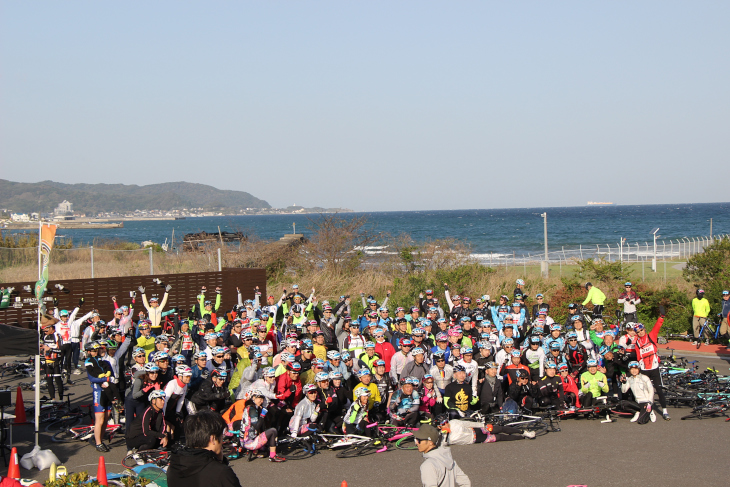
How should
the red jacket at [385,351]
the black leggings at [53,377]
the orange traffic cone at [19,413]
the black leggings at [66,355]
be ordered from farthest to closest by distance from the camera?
1. the black leggings at [66,355]
2. the red jacket at [385,351]
3. the black leggings at [53,377]
4. the orange traffic cone at [19,413]

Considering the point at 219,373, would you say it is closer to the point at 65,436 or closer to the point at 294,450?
the point at 294,450

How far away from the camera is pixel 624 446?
9891 millimetres

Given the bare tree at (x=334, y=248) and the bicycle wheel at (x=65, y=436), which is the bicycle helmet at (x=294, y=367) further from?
the bare tree at (x=334, y=248)

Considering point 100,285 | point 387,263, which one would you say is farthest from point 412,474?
point 387,263

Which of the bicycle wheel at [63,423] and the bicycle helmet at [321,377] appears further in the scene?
the bicycle wheel at [63,423]

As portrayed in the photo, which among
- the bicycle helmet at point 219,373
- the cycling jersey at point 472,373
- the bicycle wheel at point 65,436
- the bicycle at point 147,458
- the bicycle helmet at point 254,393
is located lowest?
the bicycle wheel at point 65,436

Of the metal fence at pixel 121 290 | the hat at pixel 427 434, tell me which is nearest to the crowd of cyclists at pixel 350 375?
the hat at pixel 427 434

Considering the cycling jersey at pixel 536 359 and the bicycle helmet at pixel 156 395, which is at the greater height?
the bicycle helmet at pixel 156 395

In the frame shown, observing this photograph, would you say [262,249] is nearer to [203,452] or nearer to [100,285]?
[100,285]

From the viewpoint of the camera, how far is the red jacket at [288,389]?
415 inches

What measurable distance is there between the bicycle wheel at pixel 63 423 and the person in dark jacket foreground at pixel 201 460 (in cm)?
802

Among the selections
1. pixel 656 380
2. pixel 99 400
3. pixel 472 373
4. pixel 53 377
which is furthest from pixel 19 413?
pixel 656 380

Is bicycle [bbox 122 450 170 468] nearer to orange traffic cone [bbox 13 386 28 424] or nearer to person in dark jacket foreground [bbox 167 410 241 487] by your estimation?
orange traffic cone [bbox 13 386 28 424]

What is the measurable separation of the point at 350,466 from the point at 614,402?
558cm
